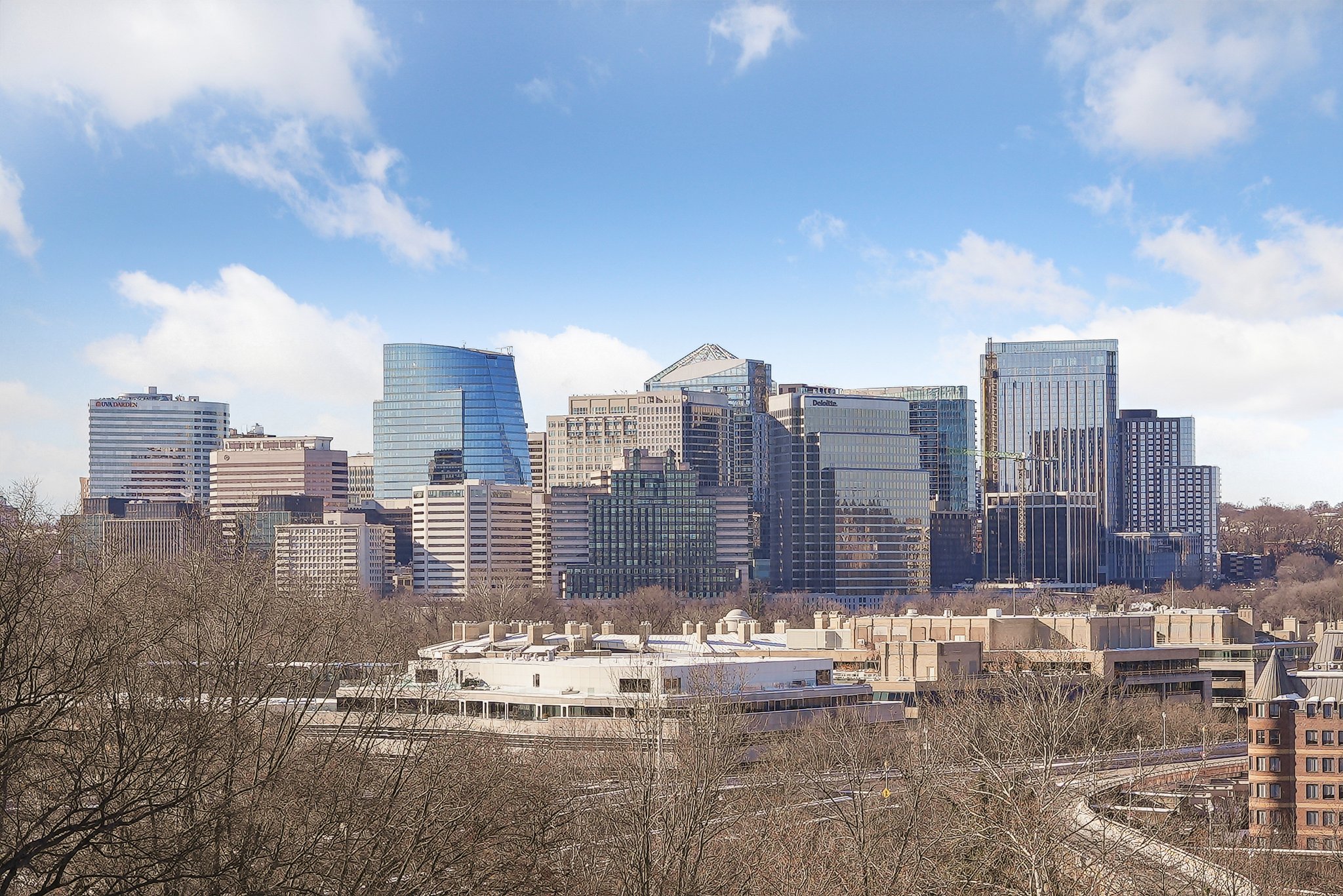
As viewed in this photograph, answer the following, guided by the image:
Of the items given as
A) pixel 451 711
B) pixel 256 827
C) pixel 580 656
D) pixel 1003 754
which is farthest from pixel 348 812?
pixel 580 656

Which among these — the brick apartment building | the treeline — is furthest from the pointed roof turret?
the treeline

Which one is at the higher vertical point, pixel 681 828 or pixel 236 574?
pixel 236 574

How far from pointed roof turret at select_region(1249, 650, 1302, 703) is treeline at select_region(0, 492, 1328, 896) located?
387 inches

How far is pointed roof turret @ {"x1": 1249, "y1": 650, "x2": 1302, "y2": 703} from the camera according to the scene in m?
70.5

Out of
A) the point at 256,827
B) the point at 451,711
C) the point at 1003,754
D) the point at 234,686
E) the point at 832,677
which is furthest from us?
the point at 832,677

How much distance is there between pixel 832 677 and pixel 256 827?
6635 cm

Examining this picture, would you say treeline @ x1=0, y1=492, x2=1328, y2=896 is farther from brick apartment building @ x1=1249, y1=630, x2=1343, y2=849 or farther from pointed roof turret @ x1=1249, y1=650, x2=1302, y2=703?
pointed roof turret @ x1=1249, y1=650, x2=1302, y2=703

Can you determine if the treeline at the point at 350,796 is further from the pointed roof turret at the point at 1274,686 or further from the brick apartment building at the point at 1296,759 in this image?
the pointed roof turret at the point at 1274,686

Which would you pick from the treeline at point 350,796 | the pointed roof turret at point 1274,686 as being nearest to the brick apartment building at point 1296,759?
the pointed roof turret at point 1274,686

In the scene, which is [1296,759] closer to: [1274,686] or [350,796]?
[1274,686]

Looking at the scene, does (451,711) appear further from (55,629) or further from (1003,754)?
(55,629)

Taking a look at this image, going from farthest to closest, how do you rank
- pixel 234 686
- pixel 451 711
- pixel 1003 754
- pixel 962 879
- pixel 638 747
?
1. pixel 451 711
2. pixel 638 747
3. pixel 1003 754
4. pixel 234 686
5. pixel 962 879

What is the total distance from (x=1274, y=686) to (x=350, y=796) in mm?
45532

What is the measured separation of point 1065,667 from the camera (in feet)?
360
